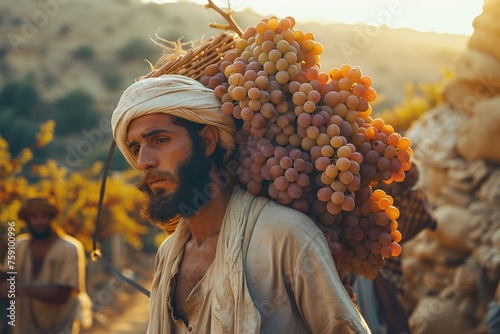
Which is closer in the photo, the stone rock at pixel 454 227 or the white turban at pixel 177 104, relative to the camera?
the white turban at pixel 177 104

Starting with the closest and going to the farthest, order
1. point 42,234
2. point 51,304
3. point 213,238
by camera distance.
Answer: point 213,238, point 51,304, point 42,234

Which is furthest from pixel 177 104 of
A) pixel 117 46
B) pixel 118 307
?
pixel 117 46

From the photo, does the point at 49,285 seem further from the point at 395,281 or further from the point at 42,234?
the point at 395,281

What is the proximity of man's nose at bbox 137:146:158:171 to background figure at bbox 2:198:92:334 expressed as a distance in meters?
3.83

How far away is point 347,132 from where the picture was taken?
2840 mm

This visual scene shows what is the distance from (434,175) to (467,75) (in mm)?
1324

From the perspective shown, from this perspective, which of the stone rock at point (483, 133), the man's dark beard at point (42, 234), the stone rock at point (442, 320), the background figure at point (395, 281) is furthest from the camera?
the stone rock at point (442, 320)

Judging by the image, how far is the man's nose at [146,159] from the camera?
9.70 ft

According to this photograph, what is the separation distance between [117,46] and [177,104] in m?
44.5

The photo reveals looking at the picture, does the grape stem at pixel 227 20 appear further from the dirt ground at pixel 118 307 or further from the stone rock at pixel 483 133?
the dirt ground at pixel 118 307

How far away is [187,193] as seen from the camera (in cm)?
297

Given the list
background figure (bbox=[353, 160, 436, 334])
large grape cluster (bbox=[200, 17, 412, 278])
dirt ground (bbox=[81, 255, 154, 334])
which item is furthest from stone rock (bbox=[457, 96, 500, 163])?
dirt ground (bbox=[81, 255, 154, 334])

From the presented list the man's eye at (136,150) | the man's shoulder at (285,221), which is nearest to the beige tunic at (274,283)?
the man's shoulder at (285,221)

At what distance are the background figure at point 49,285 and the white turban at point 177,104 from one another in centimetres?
379
